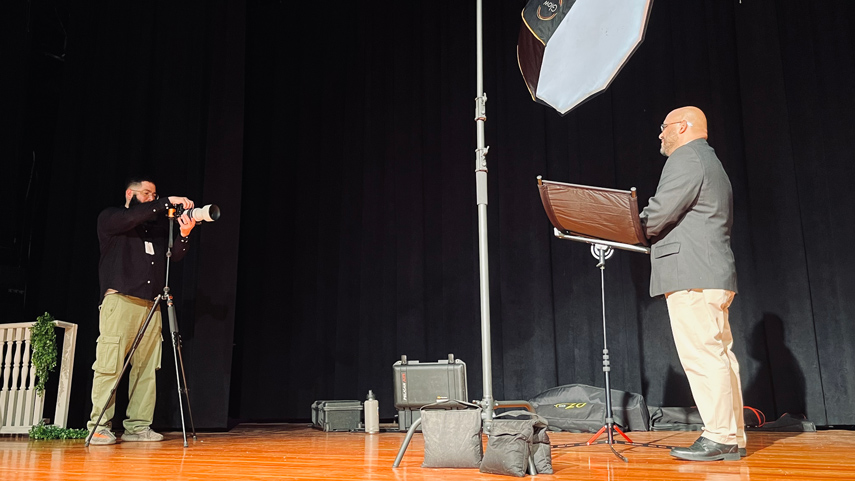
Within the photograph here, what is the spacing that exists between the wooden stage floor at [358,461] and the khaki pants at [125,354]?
0.28 m

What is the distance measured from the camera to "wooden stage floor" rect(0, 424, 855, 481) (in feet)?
7.27

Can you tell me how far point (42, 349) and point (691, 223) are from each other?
4254 millimetres

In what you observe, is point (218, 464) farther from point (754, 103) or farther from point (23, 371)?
point (754, 103)

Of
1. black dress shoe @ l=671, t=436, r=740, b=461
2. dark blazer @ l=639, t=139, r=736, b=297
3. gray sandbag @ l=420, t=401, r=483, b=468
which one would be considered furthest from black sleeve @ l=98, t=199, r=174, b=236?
black dress shoe @ l=671, t=436, r=740, b=461

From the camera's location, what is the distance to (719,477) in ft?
6.79

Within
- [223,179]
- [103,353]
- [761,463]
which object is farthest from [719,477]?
[223,179]

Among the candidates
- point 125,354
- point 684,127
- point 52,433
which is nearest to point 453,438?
point 684,127

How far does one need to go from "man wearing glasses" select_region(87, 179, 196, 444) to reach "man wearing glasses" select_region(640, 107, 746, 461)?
8.61 feet

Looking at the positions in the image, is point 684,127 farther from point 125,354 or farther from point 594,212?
point 125,354

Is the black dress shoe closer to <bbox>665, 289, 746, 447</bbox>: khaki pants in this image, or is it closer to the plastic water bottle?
<bbox>665, 289, 746, 447</bbox>: khaki pants

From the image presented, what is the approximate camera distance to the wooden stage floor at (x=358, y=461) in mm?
2217

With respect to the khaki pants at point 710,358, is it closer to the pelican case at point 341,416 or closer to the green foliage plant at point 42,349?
the pelican case at point 341,416

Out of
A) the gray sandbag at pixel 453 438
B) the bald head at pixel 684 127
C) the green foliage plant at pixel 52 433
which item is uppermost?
the bald head at pixel 684 127

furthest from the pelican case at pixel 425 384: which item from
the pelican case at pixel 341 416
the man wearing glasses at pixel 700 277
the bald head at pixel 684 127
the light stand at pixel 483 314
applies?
the bald head at pixel 684 127
